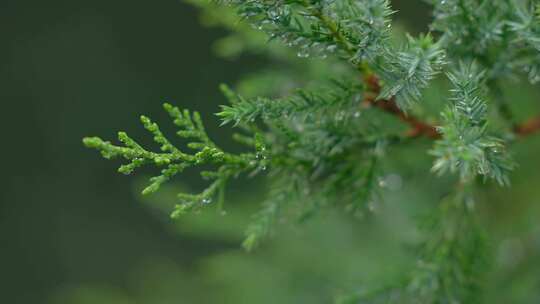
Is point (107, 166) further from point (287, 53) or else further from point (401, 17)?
point (287, 53)

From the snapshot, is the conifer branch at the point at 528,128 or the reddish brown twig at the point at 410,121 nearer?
the reddish brown twig at the point at 410,121

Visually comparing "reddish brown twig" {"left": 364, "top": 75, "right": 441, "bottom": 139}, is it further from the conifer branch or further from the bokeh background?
the bokeh background

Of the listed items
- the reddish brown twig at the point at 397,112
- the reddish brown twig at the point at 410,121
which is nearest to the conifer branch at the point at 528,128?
the reddish brown twig at the point at 410,121

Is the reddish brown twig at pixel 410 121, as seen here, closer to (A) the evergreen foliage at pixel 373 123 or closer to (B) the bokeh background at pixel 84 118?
(A) the evergreen foliage at pixel 373 123

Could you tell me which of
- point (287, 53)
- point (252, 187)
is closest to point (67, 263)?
point (252, 187)

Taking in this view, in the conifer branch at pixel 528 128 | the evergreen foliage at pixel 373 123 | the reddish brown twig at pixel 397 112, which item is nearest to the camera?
→ the evergreen foliage at pixel 373 123

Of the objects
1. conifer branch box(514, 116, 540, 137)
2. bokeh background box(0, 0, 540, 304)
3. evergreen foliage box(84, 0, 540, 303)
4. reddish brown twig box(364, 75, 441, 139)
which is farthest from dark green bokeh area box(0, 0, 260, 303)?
reddish brown twig box(364, 75, 441, 139)

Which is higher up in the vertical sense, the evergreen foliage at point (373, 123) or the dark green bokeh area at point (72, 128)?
the dark green bokeh area at point (72, 128)

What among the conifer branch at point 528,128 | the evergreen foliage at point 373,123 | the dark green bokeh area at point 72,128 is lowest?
→ the evergreen foliage at point 373,123
